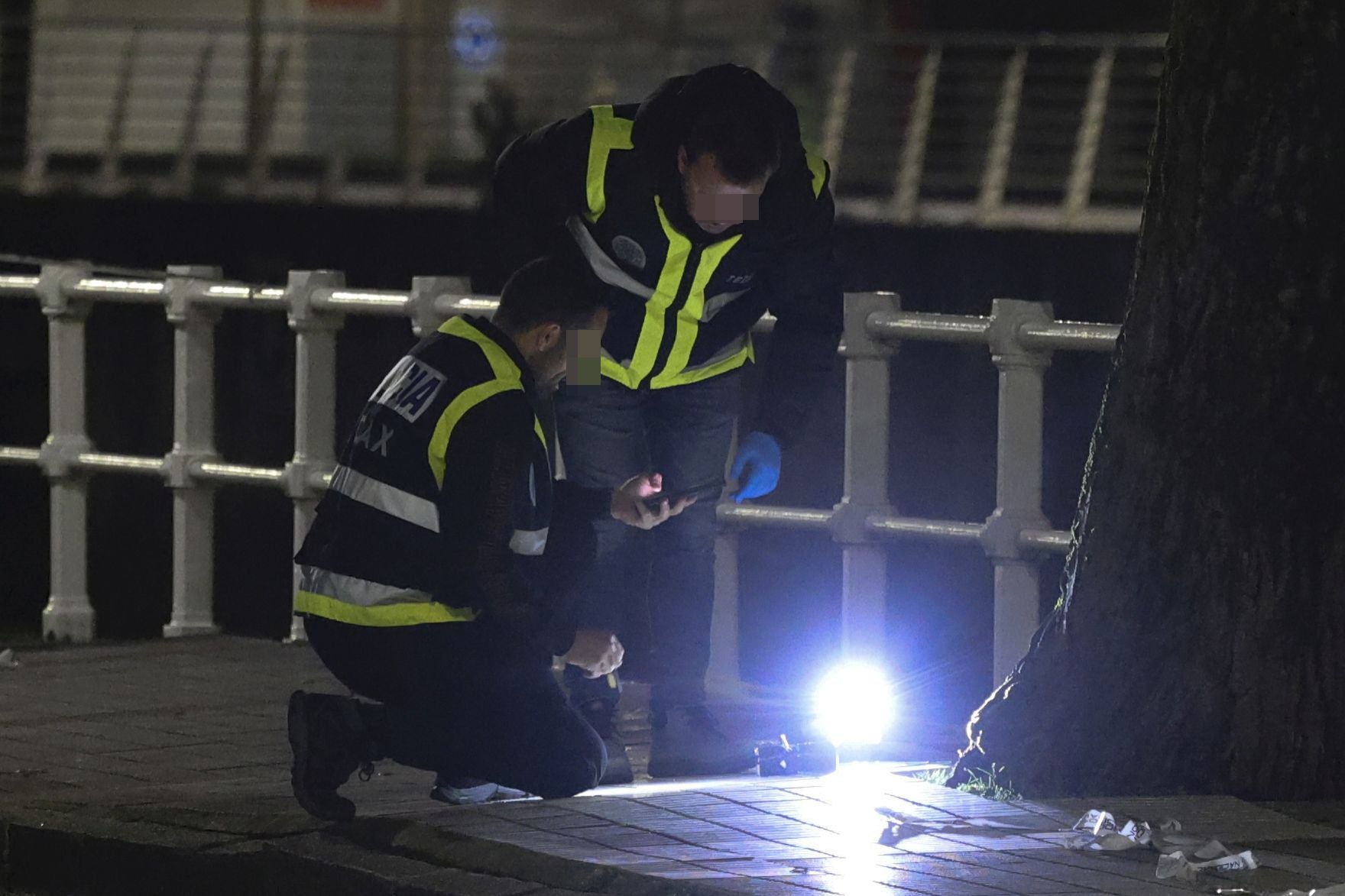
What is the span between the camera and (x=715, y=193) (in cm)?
699

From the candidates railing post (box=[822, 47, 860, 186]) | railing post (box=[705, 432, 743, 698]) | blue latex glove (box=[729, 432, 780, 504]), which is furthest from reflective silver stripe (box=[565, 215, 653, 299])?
railing post (box=[822, 47, 860, 186])

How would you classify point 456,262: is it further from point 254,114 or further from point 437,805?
point 437,805

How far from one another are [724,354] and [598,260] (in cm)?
44

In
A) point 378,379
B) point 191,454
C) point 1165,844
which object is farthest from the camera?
point 378,379

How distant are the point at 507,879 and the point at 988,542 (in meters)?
2.66

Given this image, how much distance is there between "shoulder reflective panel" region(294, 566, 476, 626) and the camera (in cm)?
688

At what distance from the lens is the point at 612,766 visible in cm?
750

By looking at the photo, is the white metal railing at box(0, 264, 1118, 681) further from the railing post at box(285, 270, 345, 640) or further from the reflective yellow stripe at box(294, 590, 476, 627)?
the reflective yellow stripe at box(294, 590, 476, 627)

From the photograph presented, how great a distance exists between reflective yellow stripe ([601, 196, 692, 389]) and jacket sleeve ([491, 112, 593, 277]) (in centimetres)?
20

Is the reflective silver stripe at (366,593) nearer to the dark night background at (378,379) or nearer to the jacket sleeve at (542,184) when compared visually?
the jacket sleeve at (542,184)

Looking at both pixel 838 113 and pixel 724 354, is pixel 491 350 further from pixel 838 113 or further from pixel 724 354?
pixel 838 113

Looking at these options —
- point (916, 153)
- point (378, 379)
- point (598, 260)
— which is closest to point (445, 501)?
point (598, 260)

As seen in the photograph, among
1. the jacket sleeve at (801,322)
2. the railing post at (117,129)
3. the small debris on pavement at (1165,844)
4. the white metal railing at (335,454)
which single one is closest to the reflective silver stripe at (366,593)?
the jacket sleeve at (801,322)

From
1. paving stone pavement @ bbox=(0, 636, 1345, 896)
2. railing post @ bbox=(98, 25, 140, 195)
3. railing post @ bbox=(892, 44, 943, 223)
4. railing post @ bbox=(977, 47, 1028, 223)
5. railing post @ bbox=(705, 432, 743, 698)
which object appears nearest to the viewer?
paving stone pavement @ bbox=(0, 636, 1345, 896)
